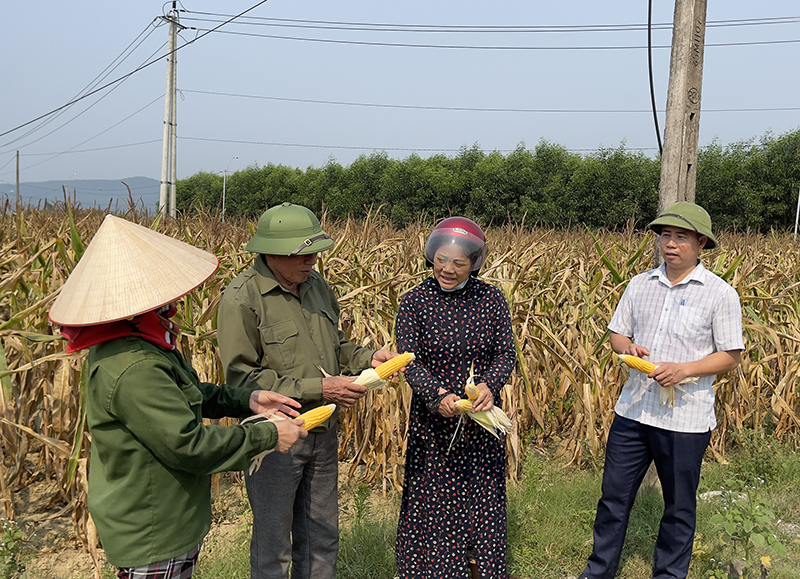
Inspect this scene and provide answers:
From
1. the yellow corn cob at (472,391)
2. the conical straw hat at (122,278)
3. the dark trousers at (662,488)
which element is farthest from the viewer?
the dark trousers at (662,488)

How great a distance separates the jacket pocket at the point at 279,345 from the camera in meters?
2.18

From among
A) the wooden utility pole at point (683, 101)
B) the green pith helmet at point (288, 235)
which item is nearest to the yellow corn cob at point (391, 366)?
the green pith helmet at point (288, 235)

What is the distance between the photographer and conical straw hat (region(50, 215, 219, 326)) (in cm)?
148

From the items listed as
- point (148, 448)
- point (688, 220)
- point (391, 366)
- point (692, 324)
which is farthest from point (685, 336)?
point (148, 448)

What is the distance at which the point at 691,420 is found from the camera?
2514 millimetres

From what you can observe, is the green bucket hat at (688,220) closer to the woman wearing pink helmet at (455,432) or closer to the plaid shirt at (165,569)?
the woman wearing pink helmet at (455,432)

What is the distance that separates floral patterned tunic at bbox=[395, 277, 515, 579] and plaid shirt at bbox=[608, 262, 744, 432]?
67cm

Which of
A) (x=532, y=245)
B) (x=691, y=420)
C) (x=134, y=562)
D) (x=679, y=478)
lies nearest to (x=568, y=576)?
(x=679, y=478)

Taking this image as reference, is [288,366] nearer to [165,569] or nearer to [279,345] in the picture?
[279,345]

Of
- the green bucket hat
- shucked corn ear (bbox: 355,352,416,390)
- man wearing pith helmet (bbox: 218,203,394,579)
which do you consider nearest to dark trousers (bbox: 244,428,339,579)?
man wearing pith helmet (bbox: 218,203,394,579)

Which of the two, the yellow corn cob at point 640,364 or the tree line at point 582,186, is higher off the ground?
the tree line at point 582,186

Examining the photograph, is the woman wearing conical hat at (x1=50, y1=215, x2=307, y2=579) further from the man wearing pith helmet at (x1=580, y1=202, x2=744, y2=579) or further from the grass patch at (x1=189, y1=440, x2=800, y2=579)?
the man wearing pith helmet at (x1=580, y1=202, x2=744, y2=579)

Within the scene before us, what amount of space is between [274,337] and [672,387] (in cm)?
170

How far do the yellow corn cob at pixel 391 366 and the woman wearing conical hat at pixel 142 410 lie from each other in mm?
611
